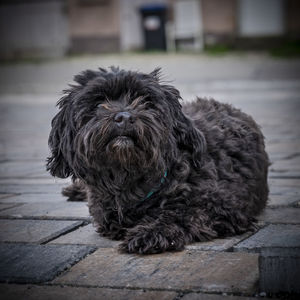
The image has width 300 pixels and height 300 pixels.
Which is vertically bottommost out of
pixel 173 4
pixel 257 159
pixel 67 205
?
pixel 67 205

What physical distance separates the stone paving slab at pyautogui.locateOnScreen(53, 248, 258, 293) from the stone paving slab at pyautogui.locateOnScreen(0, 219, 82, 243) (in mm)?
512

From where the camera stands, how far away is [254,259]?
Answer: 3.16 m

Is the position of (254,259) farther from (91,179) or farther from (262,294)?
(91,179)

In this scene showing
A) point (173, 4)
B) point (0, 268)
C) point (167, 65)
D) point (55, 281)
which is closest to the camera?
point (55, 281)

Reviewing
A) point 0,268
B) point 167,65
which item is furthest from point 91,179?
point 167,65

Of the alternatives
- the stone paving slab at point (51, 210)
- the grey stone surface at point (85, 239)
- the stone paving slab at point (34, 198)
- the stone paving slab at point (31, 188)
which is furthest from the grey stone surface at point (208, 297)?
the stone paving slab at point (31, 188)

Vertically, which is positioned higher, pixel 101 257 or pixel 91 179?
pixel 91 179

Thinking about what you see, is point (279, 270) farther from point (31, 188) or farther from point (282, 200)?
point (31, 188)

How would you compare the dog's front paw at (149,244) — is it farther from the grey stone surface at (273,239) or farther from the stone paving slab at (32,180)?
the stone paving slab at (32,180)

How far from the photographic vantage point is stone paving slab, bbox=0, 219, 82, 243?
3725 mm

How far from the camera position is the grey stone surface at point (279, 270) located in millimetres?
2730

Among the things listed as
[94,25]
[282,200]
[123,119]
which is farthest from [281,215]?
[94,25]

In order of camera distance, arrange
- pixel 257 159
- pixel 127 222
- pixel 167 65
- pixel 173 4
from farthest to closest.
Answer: pixel 173 4 → pixel 167 65 → pixel 257 159 → pixel 127 222

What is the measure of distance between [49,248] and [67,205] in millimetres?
1232
